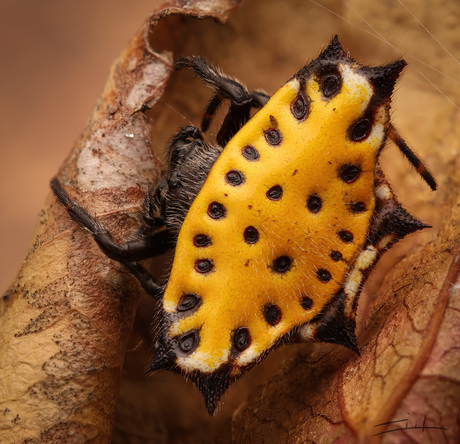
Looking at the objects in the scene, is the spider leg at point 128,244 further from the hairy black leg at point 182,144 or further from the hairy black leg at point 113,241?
the hairy black leg at point 182,144

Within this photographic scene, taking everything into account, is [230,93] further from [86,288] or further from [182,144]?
[86,288]

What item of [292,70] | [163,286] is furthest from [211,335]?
[292,70]

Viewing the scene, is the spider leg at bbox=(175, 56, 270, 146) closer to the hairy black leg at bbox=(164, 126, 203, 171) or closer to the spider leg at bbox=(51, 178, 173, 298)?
the hairy black leg at bbox=(164, 126, 203, 171)

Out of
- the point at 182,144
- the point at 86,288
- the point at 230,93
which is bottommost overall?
the point at 86,288

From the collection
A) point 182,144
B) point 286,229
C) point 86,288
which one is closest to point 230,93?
point 182,144

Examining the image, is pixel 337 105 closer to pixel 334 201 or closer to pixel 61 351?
pixel 334 201

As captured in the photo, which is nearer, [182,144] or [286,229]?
[286,229]
